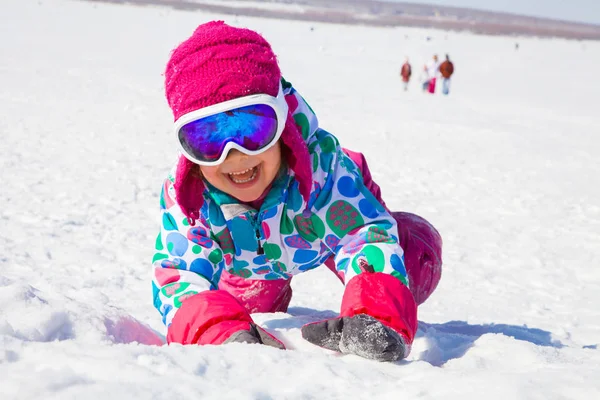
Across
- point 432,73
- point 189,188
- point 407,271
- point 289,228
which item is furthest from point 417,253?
point 432,73

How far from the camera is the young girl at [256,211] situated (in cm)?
167

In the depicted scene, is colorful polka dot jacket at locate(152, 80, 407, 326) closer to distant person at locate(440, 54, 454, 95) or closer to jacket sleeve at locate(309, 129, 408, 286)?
jacket sleeve at locate(309, 129, 408, 286)

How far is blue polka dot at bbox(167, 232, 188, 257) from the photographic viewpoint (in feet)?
6.27

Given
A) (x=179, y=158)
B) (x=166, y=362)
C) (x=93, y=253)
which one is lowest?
(x=93, y=253)

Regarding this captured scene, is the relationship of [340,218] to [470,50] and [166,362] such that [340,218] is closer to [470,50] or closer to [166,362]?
[166,362]

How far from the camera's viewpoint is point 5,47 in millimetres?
10758

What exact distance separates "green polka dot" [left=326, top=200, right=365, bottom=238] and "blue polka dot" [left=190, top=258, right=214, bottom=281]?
0.38 metres

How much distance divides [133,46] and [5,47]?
4.29 metres

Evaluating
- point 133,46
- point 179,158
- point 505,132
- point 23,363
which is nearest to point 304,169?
point 179,158

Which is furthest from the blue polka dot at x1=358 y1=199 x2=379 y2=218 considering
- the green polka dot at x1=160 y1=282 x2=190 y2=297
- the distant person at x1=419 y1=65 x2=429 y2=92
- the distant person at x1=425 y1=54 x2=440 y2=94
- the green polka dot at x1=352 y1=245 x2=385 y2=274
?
the distant person at x1=419 y1=65 x2=429 y2=92

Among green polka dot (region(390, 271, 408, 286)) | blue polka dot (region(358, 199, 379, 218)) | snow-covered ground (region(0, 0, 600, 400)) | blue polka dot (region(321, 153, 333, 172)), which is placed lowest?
snow-covered ground (region(0, 0, 600, 400))

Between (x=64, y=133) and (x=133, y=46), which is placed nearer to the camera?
(x=64, y=133)

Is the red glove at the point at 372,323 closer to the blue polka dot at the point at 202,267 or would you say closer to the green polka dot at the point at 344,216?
the green polka dot at the point at 344,216

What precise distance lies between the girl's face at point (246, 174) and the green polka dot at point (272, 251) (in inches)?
9.3
